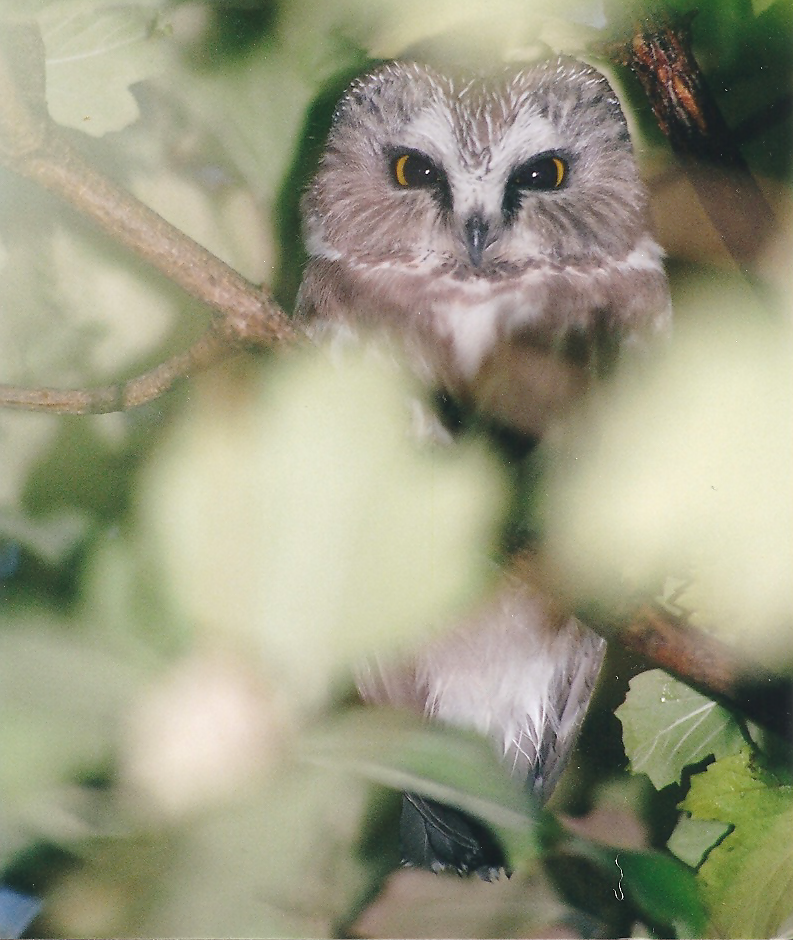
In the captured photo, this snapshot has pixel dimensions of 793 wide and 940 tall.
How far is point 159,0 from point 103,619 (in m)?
0.56

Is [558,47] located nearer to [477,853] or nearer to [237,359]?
[237,359]

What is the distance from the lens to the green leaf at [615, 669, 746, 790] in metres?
0.85

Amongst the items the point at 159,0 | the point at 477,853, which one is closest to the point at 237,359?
the point at 159,0

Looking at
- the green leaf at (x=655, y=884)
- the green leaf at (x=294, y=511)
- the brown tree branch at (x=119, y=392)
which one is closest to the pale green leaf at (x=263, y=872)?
the green leaf at (x=294, y=511)

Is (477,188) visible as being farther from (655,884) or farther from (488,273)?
(655,884)

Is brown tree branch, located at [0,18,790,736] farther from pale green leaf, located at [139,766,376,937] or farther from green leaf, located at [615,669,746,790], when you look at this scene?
pale green leaf, located at [139,766,376,937]

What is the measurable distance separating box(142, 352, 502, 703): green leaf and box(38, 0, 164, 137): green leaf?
10.7 inches

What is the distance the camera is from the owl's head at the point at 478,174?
84 centimetres

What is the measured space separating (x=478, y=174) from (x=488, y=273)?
0.33 feet

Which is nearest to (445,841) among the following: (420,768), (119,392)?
(420,768)

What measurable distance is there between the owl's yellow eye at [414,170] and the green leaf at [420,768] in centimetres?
54

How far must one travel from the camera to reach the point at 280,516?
817 mm

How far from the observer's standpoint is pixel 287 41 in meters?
0.80

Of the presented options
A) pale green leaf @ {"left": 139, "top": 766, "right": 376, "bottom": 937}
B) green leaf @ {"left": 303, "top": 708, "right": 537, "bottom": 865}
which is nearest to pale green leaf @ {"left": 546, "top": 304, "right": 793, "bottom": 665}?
green leaf @ {"left": 303, "top": 708, "right": 537, "bottom": 865}
